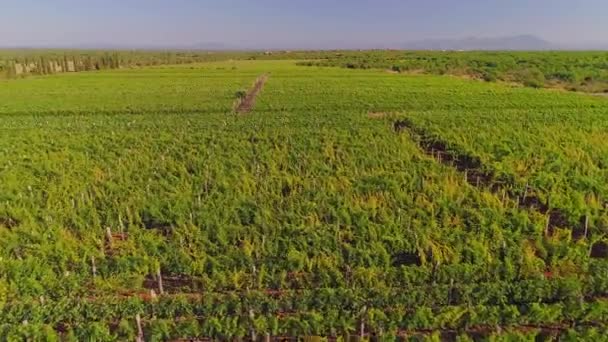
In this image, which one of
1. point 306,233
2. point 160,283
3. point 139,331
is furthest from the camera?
point 306,233

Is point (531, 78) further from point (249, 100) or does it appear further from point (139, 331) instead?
point (139, 331)

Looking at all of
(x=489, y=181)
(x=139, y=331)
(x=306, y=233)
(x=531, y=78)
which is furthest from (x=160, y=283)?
(x=531, y=78)

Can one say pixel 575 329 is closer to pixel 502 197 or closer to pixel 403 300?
pixel 403 300

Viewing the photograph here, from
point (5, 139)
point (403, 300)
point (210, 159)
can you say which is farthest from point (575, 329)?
point (5, 139)

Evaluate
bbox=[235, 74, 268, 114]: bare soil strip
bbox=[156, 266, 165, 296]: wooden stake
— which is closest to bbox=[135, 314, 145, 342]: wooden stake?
Answer: bbox=[156, 266, 165, 296]: wooden stake

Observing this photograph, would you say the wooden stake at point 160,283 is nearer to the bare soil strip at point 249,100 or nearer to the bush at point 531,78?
the bare soil strip at point 249,100

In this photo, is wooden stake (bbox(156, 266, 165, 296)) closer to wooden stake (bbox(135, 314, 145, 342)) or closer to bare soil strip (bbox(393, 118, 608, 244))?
wooden stake (bbox(135, 314, 145, 342))
